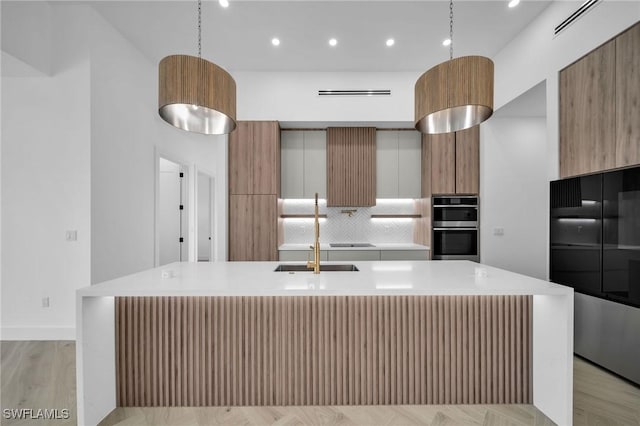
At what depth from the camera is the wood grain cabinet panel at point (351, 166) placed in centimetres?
460

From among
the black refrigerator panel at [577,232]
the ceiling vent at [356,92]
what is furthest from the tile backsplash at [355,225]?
the black refrigerator panel at [577,232]

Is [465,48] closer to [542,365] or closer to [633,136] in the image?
[633,136]

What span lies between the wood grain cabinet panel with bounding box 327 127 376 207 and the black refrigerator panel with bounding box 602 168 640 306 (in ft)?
8.80

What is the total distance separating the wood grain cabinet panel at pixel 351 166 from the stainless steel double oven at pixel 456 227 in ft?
3.29

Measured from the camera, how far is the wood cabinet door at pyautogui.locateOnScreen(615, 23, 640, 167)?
7.11 feet

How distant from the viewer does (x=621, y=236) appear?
2318 millimetres

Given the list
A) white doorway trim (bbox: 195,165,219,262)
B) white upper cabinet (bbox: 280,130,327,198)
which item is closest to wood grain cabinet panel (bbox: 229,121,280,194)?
white upper cabinet (bbox: 280,130,327,198)

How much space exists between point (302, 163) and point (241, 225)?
4.41ft

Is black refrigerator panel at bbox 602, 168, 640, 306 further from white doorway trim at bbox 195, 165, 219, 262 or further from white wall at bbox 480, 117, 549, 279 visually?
white doorway trim at bbox 195, 165, 219, 262

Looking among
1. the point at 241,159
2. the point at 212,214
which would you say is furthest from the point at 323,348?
the point at 212,214

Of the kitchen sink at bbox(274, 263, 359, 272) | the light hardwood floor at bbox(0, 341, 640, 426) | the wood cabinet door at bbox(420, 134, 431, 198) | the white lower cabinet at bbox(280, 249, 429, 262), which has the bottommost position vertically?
the light hardwood floor at bbox(0, 341, 640, 426)

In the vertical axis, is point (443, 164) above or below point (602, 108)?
below

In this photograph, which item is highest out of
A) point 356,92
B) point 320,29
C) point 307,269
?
point 320,29

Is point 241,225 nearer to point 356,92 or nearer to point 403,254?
point 403,254
